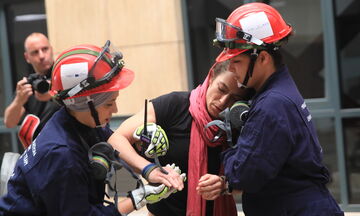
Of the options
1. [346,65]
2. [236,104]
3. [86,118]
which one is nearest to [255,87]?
[236,104]

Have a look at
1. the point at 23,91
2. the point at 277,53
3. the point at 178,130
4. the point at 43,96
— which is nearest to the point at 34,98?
the point at 23,91

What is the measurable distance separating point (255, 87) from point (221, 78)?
28 centimetres

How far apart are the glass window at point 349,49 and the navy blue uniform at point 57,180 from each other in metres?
3.56

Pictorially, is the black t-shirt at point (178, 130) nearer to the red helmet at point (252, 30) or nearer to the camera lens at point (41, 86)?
the red helmet at point (252, 30)

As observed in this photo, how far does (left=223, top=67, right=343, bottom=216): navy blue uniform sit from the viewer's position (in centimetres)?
255

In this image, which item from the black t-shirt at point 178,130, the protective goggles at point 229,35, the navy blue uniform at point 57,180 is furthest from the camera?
the black t-shirt at point 178,130

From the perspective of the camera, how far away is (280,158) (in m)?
2.55

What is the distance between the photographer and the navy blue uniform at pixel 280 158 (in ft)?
8.37

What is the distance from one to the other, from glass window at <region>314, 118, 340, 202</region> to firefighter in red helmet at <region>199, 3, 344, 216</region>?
3020 millimetres

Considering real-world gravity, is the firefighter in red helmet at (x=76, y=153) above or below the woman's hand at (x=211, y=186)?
above

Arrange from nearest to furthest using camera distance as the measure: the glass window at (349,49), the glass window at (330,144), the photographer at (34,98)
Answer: the photographer at (34,98) → the glass window at (349,49) → the glass window at (330,144)

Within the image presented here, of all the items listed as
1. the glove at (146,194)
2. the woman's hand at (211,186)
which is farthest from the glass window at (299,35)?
the glove at (146,194)

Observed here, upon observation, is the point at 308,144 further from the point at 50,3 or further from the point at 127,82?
the point at 50,3

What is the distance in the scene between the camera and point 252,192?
8.70 feet
